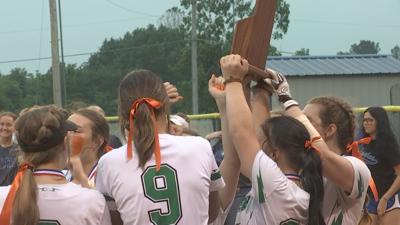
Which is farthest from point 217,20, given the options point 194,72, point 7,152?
point 7,152

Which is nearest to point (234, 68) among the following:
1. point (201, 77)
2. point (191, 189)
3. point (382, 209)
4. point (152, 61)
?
point (191, 189)

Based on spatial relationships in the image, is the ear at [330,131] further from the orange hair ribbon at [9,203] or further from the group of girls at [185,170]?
the orange hair ribbon at [9,203]

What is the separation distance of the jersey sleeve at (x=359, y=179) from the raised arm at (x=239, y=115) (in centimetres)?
56

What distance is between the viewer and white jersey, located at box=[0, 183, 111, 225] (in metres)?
3.11

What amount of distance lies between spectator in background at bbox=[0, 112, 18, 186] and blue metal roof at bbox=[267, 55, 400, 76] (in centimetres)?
1752

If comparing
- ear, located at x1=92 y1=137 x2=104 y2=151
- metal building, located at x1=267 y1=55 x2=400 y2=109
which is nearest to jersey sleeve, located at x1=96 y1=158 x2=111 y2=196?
ear, located at x1=92 y1=137 x2=104 y2=151

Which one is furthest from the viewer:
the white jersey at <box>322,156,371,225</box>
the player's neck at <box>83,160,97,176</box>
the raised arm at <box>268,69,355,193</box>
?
the player's neck at <box>83,160,97,176</box>

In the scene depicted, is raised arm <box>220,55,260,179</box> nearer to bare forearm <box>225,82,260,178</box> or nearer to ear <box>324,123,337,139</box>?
bare forearm <box>225,82,260,178</box>

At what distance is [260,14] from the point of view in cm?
327

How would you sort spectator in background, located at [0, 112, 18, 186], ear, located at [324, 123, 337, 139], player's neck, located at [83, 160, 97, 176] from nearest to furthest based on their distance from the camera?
ear, located at [324, 123, 337, 139] → player's neck, located at [83, 160, 97, 176] → spectator in background, located at [0, 112, 18, 186]

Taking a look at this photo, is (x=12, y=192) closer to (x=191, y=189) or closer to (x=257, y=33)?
(x=191, y=189)

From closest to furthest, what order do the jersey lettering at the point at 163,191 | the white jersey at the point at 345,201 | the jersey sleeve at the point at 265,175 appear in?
the jersey lettering at the point at 163,191, the jersey sleeve at the point at 265,175, the white jersey at the point at 345,201

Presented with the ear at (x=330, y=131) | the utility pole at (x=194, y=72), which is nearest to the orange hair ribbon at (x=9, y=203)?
the ear at (x=330, y=131)

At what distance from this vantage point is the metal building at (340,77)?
24.9 m
